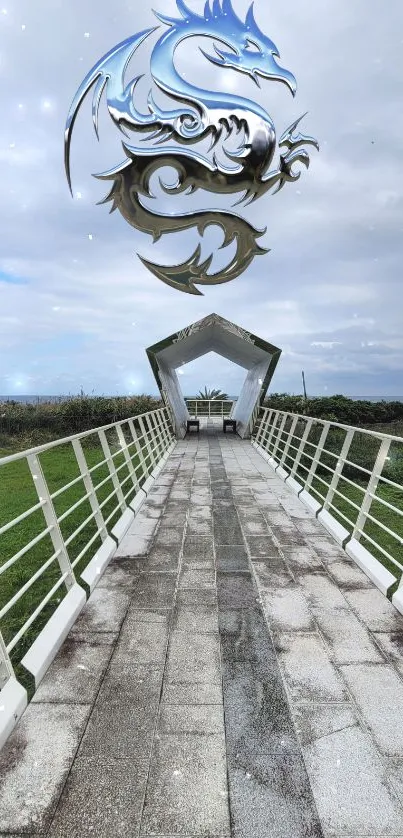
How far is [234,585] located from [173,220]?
17.4ft

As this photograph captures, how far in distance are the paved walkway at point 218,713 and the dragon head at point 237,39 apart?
23.0 ft

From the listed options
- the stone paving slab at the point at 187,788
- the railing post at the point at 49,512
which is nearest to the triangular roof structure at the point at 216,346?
the railing post at the point at 49,512

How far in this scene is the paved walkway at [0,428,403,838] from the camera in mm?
1557

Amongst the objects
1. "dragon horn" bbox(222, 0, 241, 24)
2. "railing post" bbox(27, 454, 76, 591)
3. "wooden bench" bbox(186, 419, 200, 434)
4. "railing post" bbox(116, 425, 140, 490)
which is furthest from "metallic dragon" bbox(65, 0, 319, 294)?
"wooden bench" bbox(186, 419, 200, 434)

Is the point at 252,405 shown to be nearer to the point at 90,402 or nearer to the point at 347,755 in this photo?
the point at 90,402

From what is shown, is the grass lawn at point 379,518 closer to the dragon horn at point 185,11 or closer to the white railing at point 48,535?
the white railing at point 48,535

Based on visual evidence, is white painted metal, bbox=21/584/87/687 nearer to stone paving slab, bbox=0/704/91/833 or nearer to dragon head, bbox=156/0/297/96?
stone paving slab, bbox=0/704/91/833

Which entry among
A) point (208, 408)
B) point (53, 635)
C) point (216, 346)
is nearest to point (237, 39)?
point (53, 635)

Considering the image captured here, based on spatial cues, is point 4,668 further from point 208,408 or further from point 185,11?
point 208,408

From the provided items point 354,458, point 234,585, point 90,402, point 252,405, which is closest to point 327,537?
point 234,585

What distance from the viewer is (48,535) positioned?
542cm

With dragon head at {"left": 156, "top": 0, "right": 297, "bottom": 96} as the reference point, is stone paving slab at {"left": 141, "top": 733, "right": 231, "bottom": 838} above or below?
below

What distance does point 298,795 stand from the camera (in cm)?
162

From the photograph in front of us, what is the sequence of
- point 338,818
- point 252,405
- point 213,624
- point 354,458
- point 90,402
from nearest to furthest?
point 338,818, point 213,624, point 354,458, point 252,405, point 90,402
